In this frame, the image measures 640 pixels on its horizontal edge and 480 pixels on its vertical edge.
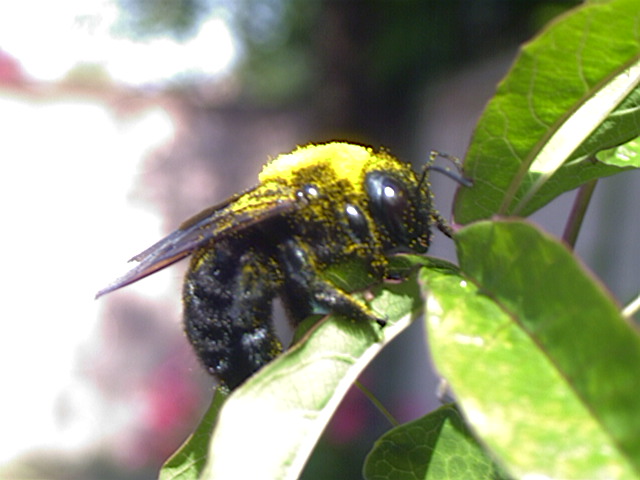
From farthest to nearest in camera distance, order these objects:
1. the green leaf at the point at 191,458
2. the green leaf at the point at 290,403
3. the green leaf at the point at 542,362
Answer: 1. the green leaf at the point at 191,458
2. the green leaf at the point at 290,403
3. the green leaf at the point at 542,362

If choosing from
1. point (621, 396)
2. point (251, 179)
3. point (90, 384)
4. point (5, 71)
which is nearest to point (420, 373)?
point (251, 179)

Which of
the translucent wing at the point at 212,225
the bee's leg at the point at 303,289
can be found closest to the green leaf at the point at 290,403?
the bee's leg at the point at 303,289

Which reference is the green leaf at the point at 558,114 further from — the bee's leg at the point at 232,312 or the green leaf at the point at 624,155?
the bee's leg at the point at 232,312

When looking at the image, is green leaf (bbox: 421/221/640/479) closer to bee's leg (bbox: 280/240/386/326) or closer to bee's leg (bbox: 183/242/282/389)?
bee's leg (bbox: 280/240/386/326)

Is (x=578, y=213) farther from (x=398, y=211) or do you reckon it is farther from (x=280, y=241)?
(x=280, y=241)

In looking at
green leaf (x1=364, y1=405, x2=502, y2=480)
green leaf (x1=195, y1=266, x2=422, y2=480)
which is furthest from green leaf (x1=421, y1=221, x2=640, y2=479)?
green leaf (x1=364, y1=405, x2=502, y2=480)

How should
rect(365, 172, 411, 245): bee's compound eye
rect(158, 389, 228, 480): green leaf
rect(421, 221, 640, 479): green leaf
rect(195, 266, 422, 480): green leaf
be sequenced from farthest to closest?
1. rect(365, 172, 411, 245): bee's compound eye
2. rect(158, 389, 228, 480): green leaf
3. rect(195, 266, 422, 480): green leaf
4. rect(421, 221, 640, 479): green leaf
